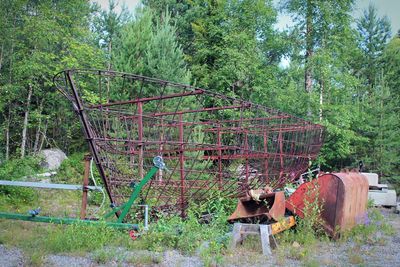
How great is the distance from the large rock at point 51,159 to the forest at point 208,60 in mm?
563

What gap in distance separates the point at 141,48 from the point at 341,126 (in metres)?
7.27

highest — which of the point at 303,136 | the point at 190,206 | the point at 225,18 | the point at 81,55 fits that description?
the point at 225,18

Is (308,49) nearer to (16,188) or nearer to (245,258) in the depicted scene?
(16,188)

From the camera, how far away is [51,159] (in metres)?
11.6

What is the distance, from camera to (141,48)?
11.2m

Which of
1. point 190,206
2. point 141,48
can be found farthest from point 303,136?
point 141,48

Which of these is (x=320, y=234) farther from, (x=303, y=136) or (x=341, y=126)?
(x=341, y=126)

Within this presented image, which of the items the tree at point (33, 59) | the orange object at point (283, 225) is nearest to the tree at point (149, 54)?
the tree at point (33, 59)

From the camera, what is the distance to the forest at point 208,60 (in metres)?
11.2

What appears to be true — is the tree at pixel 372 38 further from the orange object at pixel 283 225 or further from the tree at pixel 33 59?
the orange object at pixel 283 225

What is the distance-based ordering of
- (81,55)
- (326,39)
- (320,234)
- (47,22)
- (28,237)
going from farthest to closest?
(326,39) → (81,55) → (47,22) → (320,234) → (28,237)

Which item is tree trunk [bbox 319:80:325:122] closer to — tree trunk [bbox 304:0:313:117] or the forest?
the forest

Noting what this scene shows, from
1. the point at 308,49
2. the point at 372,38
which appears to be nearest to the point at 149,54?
the point at 308,49

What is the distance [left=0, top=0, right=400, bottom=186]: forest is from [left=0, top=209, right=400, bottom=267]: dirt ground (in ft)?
23.2
